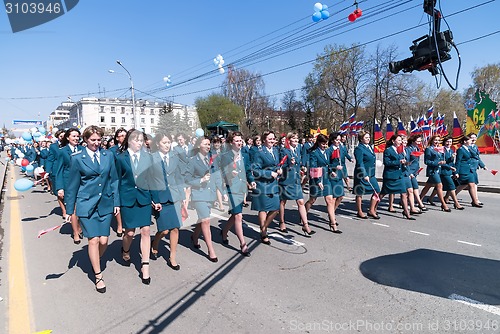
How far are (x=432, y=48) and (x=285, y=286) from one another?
5678 millimetres

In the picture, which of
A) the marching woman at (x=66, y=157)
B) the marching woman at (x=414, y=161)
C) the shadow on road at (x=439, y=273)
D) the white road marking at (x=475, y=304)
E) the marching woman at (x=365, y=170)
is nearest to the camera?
the white road marking at (x=475, y=304)

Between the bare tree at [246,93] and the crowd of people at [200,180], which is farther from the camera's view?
the bare tree at [246,93]

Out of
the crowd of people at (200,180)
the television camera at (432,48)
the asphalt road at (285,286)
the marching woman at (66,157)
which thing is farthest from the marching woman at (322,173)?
the marching woman at (66,157)

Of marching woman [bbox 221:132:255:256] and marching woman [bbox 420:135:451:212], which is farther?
marching woman [bbox 420:135:451:212]

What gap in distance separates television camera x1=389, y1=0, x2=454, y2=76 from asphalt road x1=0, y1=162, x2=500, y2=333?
3326 mm

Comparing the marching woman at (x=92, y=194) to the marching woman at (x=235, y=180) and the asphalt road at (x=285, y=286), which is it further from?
the marching woman at (x=235, y=180)

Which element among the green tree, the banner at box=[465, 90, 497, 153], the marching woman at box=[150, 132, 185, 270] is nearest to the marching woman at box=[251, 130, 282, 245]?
the marching woman at box=[150, 132, 185, 270]

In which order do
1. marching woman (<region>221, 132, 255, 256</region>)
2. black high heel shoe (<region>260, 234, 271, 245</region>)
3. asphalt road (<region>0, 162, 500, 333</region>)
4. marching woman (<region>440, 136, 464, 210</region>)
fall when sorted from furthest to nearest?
marching woman (<region>440, 136, 464, 210</region>) < black high heel shoe (<region>260, 234, 271, 245</region>) < marching woman (<region>221, 132, 255, 256</region>) < asphalt road (<region>0, 162, 500, 333</region>)

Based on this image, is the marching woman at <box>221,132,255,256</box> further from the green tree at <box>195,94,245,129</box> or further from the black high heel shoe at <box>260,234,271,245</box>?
the green tree at <box>195,94,245,129</box>

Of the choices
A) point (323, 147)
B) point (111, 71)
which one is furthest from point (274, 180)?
point (111, 71)

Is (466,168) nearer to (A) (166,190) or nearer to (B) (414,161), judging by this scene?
(B) (414,161)

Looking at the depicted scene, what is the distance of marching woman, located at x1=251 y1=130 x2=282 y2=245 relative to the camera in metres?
5.20

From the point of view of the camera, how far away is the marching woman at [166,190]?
4074 millimetres

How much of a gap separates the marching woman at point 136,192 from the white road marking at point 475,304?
3.35 m
